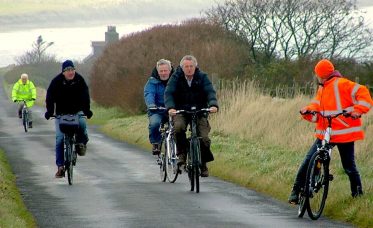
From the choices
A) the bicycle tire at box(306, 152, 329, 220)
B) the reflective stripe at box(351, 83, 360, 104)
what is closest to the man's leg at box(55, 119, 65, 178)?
the bicycle tire at box(306, 152, 329, 220)

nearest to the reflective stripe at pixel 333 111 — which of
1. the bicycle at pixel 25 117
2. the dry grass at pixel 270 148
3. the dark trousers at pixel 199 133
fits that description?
the dry grass at pixel 270 148

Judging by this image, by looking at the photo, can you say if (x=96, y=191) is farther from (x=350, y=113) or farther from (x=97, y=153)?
(x=97, y=153)

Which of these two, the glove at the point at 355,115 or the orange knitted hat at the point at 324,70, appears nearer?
the glove at the point at 355,115

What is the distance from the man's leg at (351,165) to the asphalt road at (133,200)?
725mm

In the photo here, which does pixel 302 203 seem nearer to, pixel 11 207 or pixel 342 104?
pixel 342 104

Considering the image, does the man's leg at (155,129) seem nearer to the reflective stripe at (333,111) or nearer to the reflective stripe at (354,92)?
the reflective stripe at (333,111)

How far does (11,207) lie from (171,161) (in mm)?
3620

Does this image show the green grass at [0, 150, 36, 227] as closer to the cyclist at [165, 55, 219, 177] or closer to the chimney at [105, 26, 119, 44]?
the cyclist at [165, 55, 219, 177]

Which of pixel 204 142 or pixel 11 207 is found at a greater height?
pixel 204 142

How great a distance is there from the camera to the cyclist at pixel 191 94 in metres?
14.1

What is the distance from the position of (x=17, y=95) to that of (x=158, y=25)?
594 inches

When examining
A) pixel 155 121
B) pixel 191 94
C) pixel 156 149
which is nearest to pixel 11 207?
pixel 191 94

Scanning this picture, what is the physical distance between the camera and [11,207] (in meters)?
12.4

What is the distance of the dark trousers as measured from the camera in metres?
14.3
